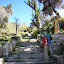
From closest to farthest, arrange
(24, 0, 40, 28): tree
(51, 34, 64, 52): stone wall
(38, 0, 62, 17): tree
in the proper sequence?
(51, 34, 64, 52): stone wall
(38, 0, 62, 17): tree
(24, 0, 40, 28): tree

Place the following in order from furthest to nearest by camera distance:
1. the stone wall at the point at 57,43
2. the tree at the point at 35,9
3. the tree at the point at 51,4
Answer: the tree at the point at 35,9 < the tree at the point at 51,4 < the stone wall at the point at 57,43

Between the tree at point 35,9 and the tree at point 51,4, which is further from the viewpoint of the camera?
the tree at point 35,9

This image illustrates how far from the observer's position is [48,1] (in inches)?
514

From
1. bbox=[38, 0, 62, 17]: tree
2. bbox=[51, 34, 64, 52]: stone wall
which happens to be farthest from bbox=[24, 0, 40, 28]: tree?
bbox=[51, 34, 64, 52]: stone wall

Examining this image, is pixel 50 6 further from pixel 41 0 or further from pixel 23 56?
pixel 23 56

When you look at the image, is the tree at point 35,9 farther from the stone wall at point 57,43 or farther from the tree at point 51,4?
the stone wall at point 57,43

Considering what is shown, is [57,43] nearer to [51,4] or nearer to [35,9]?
[51,4]

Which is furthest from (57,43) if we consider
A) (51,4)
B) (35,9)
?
(35,9)

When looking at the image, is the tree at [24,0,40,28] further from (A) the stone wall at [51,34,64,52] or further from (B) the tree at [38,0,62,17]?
(A) the stone wall at [51,34,64,52]

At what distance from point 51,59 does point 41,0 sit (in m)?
10.1

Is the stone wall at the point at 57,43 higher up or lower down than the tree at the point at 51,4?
lower down

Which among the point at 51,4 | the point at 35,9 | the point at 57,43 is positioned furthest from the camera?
the point at 35,9

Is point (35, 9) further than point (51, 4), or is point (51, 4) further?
point (35, 9)

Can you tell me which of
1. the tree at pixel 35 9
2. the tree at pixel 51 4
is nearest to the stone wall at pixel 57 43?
the tree at pixel 51 4
